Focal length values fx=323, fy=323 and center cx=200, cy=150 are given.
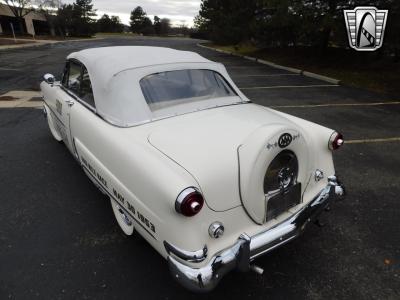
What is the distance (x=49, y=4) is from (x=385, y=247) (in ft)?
193

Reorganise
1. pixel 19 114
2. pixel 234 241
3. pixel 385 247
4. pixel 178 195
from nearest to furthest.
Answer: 1. pixel 178 195
2. pixel 234 241
3. pixel 385 247
4. pixel 19 114

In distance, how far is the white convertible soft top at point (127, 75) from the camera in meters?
3.20

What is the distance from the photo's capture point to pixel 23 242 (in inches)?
130

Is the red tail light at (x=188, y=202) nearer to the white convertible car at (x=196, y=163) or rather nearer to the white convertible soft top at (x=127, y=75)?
the white convertible car at (x=196, y=163)

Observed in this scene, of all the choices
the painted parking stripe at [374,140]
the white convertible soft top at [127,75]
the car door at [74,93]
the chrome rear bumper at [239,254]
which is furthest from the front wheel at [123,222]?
the painted parking stripe at [374,140]

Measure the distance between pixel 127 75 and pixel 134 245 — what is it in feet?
5.76

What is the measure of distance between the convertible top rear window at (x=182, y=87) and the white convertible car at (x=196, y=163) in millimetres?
13

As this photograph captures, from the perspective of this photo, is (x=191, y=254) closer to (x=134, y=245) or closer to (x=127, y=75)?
(x=134, y=245)

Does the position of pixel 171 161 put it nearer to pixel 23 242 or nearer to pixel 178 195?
pixel 178 195

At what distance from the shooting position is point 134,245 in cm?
327

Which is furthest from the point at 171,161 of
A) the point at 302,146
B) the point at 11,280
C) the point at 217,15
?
the point at 217,15

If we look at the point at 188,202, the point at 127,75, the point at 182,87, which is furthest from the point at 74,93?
the point at 188,202

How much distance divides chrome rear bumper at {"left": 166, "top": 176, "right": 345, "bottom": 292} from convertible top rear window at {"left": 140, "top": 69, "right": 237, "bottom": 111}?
1606 millimetres

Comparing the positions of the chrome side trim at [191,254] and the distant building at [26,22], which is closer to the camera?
the chrome side trim at [191,254]
